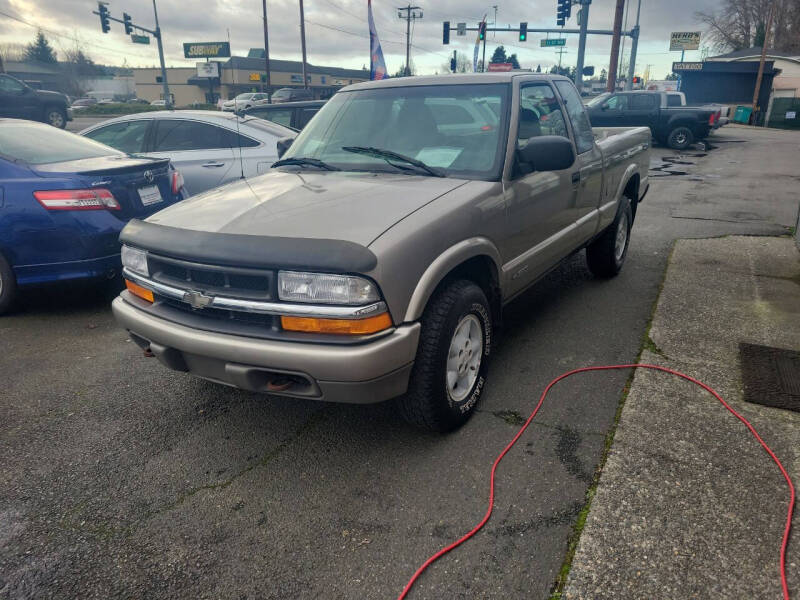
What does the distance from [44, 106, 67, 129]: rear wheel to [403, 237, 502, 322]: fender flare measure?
23.3 meters

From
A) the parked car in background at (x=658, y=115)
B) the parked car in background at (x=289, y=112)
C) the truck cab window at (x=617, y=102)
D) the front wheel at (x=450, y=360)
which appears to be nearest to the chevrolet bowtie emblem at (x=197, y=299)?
the front wheel at (x=450, y=360)

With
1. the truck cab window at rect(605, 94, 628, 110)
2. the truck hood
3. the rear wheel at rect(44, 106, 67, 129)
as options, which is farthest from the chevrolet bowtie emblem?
the rear wheel at rect(44, 106, 67, 129)

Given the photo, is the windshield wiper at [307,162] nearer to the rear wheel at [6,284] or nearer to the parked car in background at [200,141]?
the rear wheel at [6,284]

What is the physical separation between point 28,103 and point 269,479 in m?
22.8

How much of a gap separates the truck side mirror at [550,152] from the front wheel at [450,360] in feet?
2.76

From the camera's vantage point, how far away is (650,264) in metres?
6.18

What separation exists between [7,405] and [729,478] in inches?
153

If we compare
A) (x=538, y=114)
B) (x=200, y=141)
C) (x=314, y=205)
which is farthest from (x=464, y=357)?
(x=200, y=141)

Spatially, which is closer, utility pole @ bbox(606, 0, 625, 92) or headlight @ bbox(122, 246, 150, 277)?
headlight @ bbox(122, 246, 150, 277)

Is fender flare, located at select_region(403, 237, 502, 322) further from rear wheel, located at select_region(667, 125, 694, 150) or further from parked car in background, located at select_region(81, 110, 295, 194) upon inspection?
rear wheel, located at select_region(667, 125, 694, 150)

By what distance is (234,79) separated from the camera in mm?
73688

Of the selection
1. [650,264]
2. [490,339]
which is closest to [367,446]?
[490,339]

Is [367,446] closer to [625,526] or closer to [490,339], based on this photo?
[490,339]

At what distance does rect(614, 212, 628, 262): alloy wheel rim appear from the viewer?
5559mm
